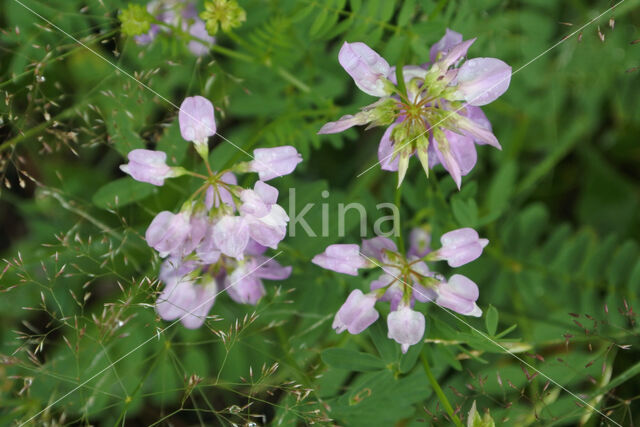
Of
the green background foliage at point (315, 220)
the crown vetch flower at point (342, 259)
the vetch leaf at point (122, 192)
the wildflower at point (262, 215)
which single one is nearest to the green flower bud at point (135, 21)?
the green background foliage at point (315, 220)

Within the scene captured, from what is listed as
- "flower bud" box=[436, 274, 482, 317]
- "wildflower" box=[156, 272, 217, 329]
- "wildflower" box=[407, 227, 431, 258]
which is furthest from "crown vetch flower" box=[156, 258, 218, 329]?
"wildflower" box=[407, 227, 431, 258]

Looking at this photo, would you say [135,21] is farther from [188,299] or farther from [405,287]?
[405,287]

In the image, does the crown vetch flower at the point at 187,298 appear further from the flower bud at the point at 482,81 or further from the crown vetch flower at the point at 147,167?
the flower bud at the point at 482,81

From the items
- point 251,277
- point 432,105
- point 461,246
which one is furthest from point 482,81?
point 251,277

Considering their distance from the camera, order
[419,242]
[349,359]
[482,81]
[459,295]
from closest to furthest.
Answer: [482,81] < [459,295] < [349,359] < [419,242]

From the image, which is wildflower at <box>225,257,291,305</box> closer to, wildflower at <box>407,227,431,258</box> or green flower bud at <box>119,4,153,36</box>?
wildflower at <box>407,227,431,258</box>

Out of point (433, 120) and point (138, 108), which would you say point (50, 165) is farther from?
point (433, 120)

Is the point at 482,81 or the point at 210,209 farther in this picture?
the point at 210,209
